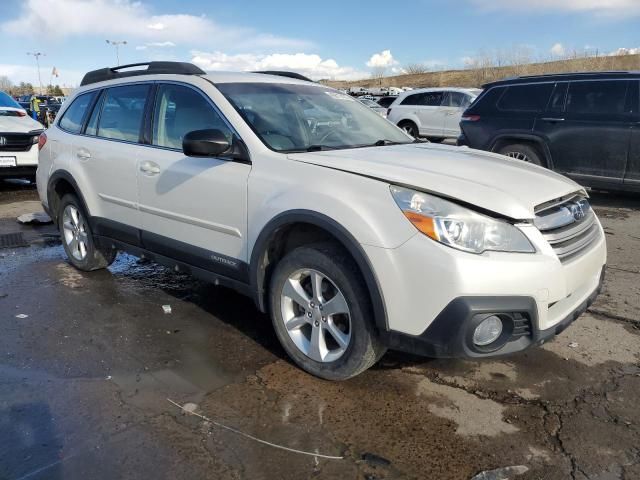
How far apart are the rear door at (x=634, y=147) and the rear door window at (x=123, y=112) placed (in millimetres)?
6177

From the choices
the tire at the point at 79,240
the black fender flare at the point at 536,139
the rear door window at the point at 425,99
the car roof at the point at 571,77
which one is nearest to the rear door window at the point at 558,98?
the car roof at the point at 571,77

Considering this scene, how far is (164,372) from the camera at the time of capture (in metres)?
3.31

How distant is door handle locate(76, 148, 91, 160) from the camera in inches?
186

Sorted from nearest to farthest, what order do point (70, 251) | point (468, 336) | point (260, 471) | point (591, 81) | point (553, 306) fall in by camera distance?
point (260, 471), point (468, 336), point (553, 306), point (70, 251), point (591, 81)

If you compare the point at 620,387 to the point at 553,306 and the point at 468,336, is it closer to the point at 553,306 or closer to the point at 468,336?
the point at 553,306

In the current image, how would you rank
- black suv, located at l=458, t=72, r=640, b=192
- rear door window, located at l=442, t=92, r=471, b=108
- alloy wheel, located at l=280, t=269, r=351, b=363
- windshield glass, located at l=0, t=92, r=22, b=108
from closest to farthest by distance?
alloy wheel, located at l=280, t=269, r=351, b=363 → black suv, located at l=458, t=72, r=640, b=192 → windshield glass, located at l=0, t=92, r=22, b=108 → rear door window, located at l=442, t=92, r=471, b=108

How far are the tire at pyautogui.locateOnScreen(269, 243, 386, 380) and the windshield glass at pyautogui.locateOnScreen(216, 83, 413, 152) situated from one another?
31.3 inches

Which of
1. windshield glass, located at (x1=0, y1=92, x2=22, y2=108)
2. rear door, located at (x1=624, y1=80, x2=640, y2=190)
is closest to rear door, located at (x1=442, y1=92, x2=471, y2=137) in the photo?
rear door, located at (x1=624, y1=80, x2=640, y2=190)

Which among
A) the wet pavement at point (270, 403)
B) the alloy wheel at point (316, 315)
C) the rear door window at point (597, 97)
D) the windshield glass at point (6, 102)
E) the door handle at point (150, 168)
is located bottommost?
the wet pavement at point (270, 403)

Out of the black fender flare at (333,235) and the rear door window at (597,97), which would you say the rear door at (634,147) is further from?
the black fender flare at (333,235)

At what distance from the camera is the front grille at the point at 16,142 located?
29.1ft

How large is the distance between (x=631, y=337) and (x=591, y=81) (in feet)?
16.9

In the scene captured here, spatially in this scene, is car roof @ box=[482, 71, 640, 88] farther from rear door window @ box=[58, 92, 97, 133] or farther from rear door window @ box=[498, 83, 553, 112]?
rear door window @ box=[58, 92, 97, 133]

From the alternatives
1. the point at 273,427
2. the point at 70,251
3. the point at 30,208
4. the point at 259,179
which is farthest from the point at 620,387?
the point at 30,208
